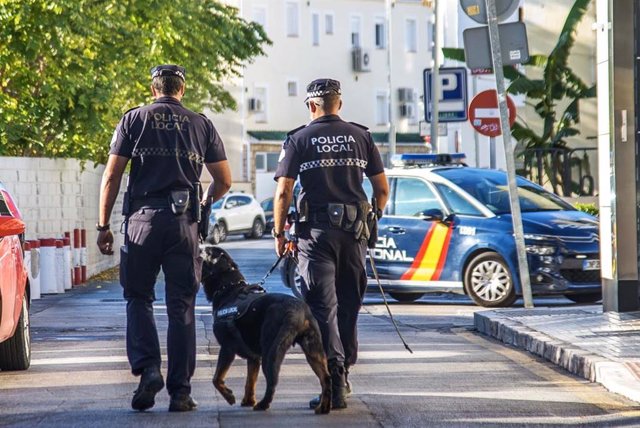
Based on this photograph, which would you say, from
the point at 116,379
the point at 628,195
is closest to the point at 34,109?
the point at 628,195

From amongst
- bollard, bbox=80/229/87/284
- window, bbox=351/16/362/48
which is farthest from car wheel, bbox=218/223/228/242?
window, bbox=351/16/362/48

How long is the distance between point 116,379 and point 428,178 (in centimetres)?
891

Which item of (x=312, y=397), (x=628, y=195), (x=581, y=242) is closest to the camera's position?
(x=312, y=397)

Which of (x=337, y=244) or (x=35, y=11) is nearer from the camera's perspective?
(x=337, y=244)

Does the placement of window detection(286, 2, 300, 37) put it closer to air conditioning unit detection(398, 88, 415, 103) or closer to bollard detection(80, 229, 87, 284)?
air conditioning unit detection(398, 88, 415, 103)

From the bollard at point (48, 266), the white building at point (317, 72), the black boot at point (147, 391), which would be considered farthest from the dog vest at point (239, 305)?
the white building at point (317, 72)

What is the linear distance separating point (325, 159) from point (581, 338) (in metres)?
3.86

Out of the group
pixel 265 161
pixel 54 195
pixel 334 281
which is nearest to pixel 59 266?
pixel 54 195

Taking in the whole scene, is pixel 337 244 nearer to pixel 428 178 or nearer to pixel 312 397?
pixel 312 397

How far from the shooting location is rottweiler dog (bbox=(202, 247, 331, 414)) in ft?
27.7

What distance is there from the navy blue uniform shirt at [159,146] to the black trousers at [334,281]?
0.84 m

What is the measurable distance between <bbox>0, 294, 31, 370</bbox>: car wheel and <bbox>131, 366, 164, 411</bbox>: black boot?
8.13 feet

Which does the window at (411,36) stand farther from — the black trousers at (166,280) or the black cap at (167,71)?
the black trousers at (166,280)

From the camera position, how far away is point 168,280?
29.6 feet
